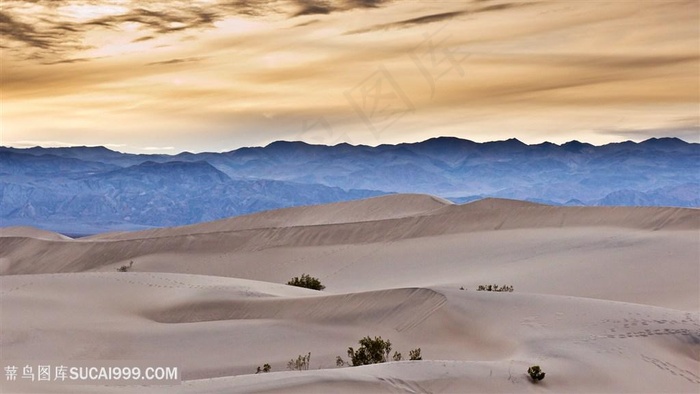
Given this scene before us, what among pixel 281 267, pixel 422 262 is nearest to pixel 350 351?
pixel 422 262

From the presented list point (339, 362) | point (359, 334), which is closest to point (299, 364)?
point (339, 362)

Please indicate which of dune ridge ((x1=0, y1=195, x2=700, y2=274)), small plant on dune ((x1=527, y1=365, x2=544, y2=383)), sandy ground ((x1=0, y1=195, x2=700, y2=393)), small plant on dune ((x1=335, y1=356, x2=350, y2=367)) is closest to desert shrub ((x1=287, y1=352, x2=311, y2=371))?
sandy ground ((x1=0, y1=195, x2=700, y2=393))

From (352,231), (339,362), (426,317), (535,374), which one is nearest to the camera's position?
(535,374)

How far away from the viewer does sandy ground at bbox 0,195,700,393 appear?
14344mm

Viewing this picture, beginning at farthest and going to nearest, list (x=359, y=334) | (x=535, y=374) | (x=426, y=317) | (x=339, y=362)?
(x=426, y=317)
(x=359, y=334)
(x=339, y=362)
(x=535, y=374)

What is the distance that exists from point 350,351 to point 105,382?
506 centimetres

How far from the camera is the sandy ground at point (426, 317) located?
14344 millimetres

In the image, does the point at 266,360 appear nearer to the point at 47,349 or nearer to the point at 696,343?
the point at 47,349

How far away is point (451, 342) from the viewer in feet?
65.2

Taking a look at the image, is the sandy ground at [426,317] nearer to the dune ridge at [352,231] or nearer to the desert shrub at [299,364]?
the desert shrub at [299,364]

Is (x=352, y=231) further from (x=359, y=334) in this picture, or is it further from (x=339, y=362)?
(x=339, y=362)

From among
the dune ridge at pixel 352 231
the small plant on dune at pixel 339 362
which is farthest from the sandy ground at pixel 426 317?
the dune ridge at pixel 352 231

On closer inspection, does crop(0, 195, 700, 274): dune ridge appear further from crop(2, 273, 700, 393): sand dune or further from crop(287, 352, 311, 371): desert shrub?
crop(287, 352, 311, 371): desert shrub

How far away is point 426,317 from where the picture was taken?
21219 mm
